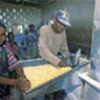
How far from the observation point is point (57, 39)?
87.7 inches

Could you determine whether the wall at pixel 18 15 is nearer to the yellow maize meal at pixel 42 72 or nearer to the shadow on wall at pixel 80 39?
the shadow on wall at pixel 80 39

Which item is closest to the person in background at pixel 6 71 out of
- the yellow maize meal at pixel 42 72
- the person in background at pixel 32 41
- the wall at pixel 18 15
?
the yellow maize meal at pixel 42 72

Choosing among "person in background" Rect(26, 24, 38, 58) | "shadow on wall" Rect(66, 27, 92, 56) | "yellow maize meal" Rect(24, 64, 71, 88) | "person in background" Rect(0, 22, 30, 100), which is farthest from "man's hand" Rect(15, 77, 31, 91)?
"person in background" Rect(26, 24, 38, 58)

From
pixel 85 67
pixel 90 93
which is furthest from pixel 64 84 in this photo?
pixel 90 93

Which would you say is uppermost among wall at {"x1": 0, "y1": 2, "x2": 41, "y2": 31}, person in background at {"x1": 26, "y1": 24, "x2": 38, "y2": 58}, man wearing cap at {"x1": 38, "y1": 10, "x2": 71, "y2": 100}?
wall at {"x1": 0, "y1": 2, "x2": 41, "y2": 31}

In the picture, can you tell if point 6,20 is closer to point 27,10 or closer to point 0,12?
point 0,12

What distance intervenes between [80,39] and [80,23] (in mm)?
355

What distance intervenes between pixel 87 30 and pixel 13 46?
168 cm

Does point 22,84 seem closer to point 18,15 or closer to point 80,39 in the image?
point 80,39

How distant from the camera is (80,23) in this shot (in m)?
3.37

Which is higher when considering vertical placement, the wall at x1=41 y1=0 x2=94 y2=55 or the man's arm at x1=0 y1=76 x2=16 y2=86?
the wall at x1=41 y1=0 x2=94 y2=55

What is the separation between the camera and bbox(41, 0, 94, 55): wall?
298 centimetres

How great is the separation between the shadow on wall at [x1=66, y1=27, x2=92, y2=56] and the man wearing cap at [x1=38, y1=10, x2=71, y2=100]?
0.80 meters

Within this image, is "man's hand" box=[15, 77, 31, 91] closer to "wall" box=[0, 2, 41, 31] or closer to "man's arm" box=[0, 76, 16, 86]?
"man's arm" box=[0, 76, 16, 86]
